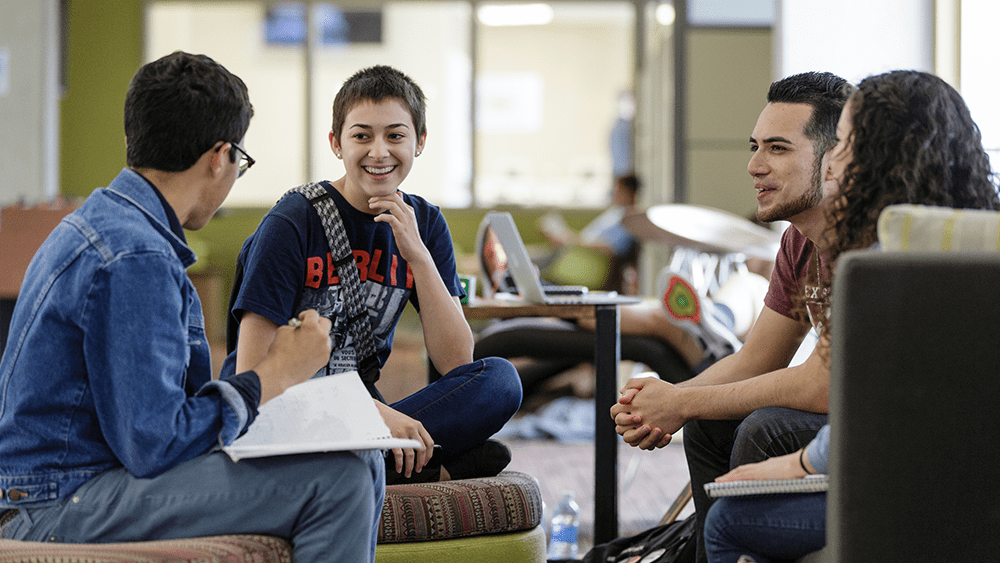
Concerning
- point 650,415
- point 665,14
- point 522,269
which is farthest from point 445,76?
point 650,415

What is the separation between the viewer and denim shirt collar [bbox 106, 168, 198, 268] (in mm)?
1156

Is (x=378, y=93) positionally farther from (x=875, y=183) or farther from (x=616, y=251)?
(x=616, y=251)

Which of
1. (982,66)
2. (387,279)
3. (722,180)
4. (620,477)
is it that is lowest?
(620,477)

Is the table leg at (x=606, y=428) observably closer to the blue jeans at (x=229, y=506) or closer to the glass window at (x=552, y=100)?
the blue jeans at (x=229, y=506)

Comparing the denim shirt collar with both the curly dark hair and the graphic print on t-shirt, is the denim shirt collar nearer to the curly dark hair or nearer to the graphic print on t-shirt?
the graphic print on t-shirt

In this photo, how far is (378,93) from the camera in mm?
1767

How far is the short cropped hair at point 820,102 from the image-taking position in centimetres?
172

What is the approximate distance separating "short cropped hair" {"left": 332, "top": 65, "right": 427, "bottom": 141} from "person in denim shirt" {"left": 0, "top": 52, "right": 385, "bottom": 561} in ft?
1.91

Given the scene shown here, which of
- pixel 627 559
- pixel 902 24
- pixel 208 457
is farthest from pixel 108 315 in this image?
pixel 902 24

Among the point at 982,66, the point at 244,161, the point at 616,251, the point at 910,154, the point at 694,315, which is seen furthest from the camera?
the point at 616,251

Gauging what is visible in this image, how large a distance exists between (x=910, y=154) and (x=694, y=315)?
1.53m

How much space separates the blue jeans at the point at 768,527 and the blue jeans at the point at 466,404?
0.60m

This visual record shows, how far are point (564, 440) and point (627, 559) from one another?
6.56 feet

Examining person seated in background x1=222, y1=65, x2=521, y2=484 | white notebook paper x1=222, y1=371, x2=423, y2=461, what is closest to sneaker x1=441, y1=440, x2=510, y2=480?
person seated in background x1=222, y1=65, x2=521, y2=484
